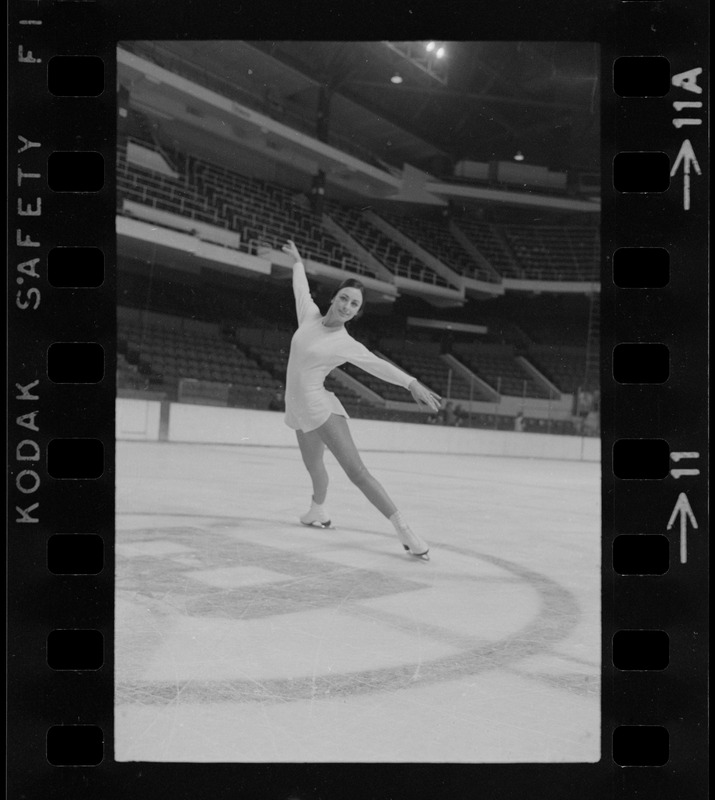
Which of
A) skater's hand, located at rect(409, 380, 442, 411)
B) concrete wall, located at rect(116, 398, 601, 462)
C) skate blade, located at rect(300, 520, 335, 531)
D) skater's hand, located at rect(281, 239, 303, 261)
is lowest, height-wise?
skate blade, located at rect(300, 520, 335, 531)

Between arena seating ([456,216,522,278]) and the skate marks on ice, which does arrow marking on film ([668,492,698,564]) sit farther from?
arena seating ([456,216,522,278])

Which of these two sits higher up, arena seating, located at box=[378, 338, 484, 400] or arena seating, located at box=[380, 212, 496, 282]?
arena seating, located at box=[380, 212, 496, 282]

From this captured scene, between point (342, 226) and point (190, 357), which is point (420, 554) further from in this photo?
point (342, 226)

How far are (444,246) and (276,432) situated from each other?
79 cm

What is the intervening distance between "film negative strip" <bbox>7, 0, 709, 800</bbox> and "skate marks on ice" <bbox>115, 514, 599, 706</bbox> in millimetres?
169

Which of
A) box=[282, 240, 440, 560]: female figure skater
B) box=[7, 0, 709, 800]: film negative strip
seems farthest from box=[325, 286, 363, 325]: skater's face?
box=[7, 0, 709, 800]: film negative strip

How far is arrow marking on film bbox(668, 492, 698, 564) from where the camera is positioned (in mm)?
1370

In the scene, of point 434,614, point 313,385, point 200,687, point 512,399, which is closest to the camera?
point 200,687

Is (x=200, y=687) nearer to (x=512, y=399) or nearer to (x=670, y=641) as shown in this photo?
(x=670, y=641)

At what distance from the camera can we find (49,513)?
54.4 inches

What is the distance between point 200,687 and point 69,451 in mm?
614

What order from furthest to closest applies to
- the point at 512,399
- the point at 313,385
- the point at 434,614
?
the point at 512,399
the point at 434,614
the point at 313,385

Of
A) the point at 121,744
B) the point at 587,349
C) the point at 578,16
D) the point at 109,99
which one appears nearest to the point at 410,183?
the point at 578,16

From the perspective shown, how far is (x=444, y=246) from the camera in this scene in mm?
2006
